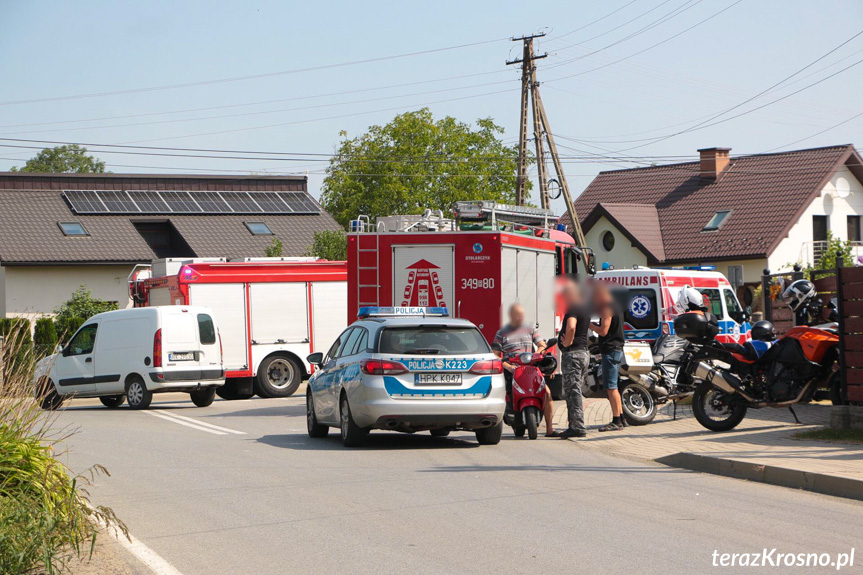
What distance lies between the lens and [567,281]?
1560 cm

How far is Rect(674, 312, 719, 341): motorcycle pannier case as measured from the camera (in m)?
14.5

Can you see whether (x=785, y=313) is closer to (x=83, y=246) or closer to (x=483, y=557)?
(x=483, y=557)

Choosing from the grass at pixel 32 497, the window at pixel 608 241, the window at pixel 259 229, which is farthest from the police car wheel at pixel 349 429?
the window at pixel 608 241

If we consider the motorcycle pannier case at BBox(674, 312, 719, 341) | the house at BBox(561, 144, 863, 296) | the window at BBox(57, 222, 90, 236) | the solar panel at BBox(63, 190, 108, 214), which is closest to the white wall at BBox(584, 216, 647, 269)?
the house at BBox(561, 144, 863, 296)

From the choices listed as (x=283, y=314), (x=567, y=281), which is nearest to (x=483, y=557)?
(x=567, y=281)

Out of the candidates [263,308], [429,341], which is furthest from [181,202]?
[429,341]

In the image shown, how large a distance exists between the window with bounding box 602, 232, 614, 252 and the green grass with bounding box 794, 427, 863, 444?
34369 millimetres

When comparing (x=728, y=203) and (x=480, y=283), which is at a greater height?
(x=728, y=203)

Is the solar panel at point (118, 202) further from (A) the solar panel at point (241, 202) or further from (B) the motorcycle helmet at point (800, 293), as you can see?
(B) the motorcycle helmet at point (800, 293)

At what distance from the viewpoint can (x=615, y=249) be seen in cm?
4681

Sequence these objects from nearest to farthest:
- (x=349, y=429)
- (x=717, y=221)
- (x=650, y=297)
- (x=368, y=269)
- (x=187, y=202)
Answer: (x=349, y=429) < (x=368, y=269) < (x=650, y=297) < (x=717, y=221) < (x=187, y=202)

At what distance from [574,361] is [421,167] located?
4986cm

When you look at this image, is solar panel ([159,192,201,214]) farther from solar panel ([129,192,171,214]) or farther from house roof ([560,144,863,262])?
house roof ([560,144,863,262])

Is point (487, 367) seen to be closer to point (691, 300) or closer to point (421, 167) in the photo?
point (691, 300)
